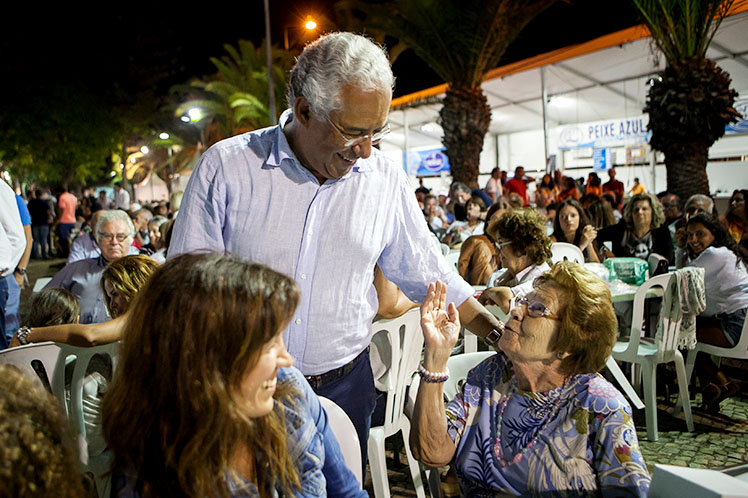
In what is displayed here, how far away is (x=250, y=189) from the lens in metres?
1.99

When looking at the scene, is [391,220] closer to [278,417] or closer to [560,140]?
[278,417]

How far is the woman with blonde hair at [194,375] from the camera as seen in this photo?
1284mm

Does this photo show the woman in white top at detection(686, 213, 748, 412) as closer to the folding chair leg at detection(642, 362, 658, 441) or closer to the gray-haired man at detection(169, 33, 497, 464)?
the folding chair leg at detection(642, 362, 658, 441)

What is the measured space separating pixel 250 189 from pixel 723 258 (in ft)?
14.8

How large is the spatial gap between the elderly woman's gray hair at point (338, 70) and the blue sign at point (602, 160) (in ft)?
58.3

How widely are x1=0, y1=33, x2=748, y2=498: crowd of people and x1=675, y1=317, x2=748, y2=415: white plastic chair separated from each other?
3011 millimetres

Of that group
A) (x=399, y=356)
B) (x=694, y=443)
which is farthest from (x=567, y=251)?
(x=399, y=356)

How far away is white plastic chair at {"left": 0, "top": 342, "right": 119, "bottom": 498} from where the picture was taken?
2.97 m

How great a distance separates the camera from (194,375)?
1.28 meters

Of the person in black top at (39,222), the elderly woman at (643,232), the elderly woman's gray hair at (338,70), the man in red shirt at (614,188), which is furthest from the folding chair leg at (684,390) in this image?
the person in black top at (39,222)

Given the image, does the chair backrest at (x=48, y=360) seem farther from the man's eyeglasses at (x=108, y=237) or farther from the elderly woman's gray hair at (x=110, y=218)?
the elderly woman's gray hair at (x=110, y=218)

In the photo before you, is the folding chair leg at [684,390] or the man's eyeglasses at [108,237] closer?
the folding chair leg at [684,390]

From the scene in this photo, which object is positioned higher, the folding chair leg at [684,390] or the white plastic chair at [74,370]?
the white plastic chair at [74,370]

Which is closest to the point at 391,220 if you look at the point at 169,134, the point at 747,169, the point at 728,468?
the point at 728,468
